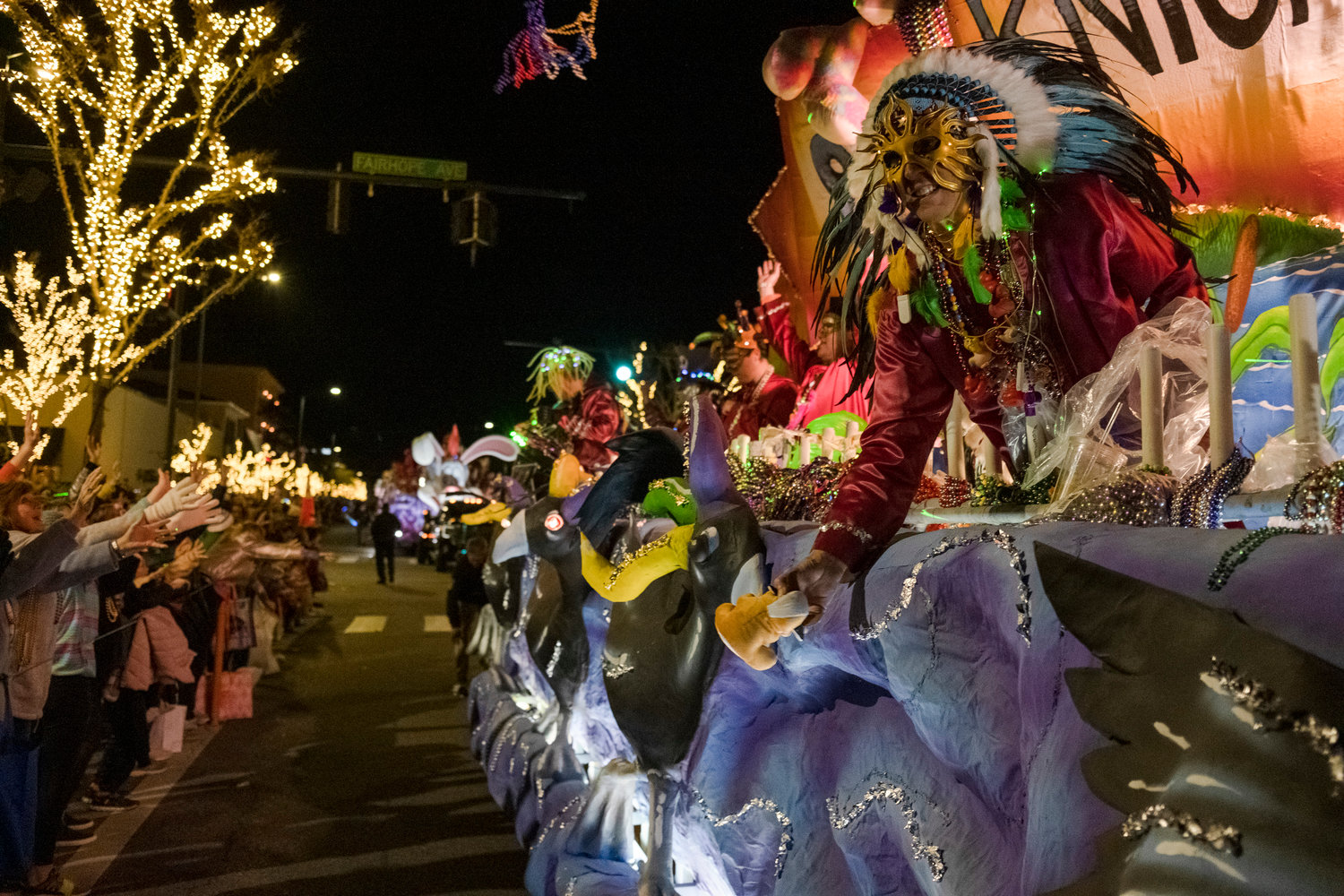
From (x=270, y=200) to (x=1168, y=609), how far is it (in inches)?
499

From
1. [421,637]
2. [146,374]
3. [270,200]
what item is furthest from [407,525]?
[270,200]

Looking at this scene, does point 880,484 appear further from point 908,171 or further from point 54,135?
point 54,135

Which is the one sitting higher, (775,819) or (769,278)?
(769,278)

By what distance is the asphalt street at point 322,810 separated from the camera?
4734 millimetres

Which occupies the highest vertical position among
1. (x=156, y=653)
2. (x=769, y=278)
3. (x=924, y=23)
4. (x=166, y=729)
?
(x=924, y=23)

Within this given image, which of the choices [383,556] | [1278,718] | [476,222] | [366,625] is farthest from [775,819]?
[383,556]

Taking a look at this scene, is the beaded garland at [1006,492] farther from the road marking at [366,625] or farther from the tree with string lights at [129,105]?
the road marking at [366,625]

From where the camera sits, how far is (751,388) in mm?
5848

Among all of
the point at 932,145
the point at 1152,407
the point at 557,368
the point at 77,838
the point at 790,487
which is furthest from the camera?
the point at 557,368

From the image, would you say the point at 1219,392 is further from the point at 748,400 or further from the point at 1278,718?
the point at 748,400

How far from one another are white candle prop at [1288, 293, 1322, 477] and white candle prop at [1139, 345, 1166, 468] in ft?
0.76

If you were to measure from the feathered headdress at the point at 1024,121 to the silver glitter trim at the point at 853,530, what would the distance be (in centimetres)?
65

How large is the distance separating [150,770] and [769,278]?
549 centimetres

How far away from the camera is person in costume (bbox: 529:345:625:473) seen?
634cm
